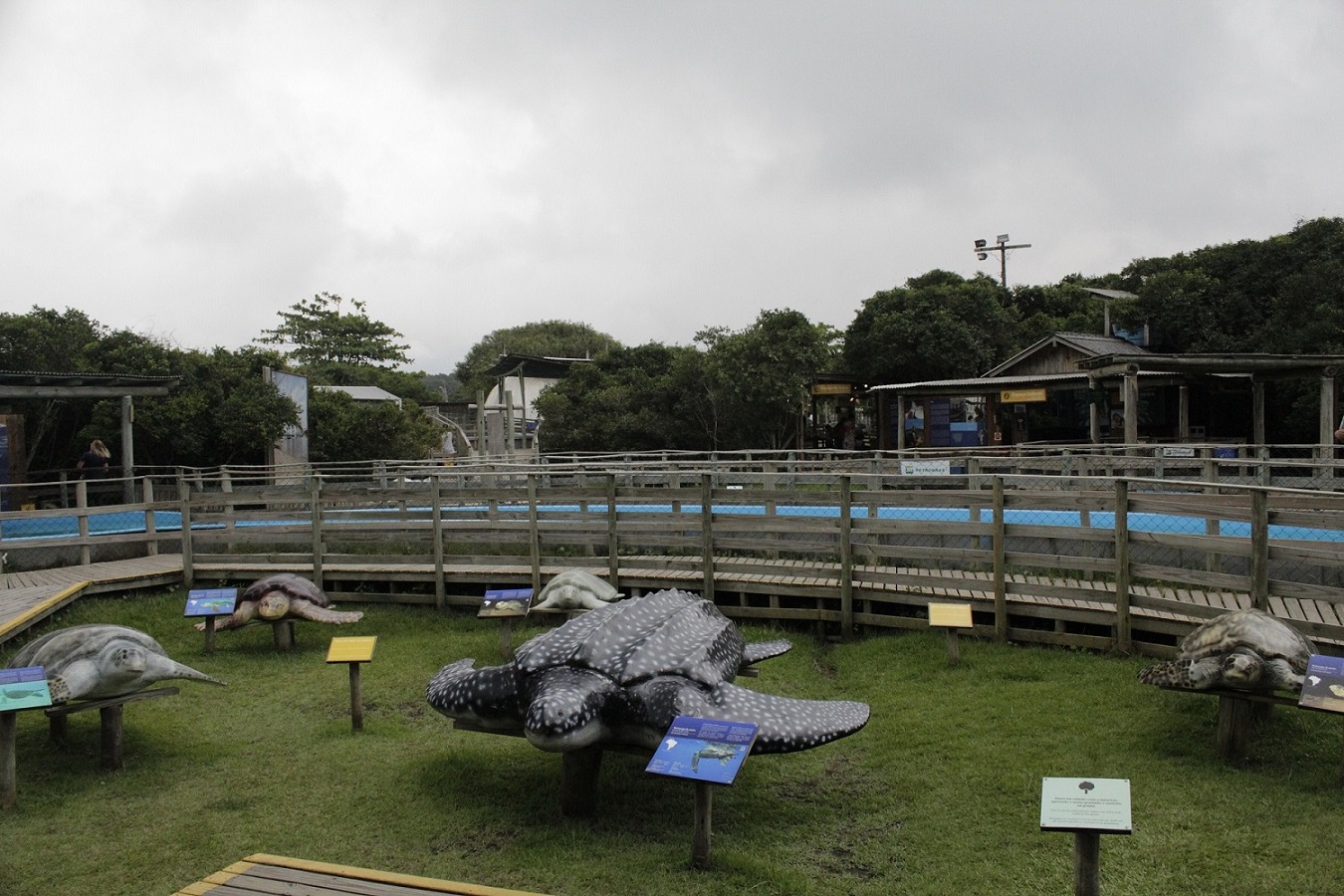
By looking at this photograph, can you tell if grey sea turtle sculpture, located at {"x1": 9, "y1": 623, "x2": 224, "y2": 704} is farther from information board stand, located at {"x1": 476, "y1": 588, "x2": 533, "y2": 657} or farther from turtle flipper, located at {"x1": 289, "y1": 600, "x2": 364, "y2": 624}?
turtle flipper, located at {"x1": 289, "y1": 600, "x2": 364, "y2": 624}

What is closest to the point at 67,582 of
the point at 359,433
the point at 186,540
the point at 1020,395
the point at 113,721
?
the point at 186,540

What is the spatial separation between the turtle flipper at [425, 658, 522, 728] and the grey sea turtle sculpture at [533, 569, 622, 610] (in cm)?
256

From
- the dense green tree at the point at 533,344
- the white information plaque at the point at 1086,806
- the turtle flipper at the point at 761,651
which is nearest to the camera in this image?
the white information plaque at the point at 1086,806

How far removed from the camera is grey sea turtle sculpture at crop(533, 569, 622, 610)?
804cm

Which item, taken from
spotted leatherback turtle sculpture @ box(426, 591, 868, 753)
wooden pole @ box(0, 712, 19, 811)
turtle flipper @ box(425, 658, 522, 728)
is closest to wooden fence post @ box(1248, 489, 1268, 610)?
spotted leatherback turtle sculpture @ box(426, 591, 868, 753)

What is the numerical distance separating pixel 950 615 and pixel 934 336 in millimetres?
24863

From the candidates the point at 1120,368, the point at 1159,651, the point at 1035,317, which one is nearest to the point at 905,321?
the point at 1035,317

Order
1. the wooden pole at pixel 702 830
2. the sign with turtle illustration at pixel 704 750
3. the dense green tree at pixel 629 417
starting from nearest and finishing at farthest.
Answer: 1. the sign with turtle illustration at pixel 704 750
2. the wooden pole at pixel 702 830
3. the dense green tree at pixel 629 417

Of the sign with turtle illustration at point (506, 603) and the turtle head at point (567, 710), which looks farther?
the sign with turtle illustration at point (506, 603)

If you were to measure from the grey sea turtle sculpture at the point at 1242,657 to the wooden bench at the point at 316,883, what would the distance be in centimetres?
355

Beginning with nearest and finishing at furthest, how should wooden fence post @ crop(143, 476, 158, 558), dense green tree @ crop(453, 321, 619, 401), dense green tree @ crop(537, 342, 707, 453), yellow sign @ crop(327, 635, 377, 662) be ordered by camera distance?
1. yellow sign @ crop(327, 635, 377, 662)
2. wooden fence post @ crop(143, 476, 158, 558)
3. dense green tree @ crop(537, 342, 707, 453)
4. dense green tree @ crop(453, 321, 619, 401)

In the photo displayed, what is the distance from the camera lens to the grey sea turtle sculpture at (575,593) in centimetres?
804

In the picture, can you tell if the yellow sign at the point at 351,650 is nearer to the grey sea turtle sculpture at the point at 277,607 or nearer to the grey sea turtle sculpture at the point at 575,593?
the grey sea turtle sculpture at the point at 575,593

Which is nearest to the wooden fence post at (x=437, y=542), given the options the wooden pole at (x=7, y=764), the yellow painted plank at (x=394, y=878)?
the wooden pole at (x=7, y=764)
